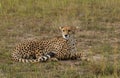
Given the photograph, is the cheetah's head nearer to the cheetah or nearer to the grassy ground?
the cheetah

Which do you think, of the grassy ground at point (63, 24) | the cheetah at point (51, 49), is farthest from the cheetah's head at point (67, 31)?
the grassy ground at point (63, 24)

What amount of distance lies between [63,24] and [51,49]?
269 cm

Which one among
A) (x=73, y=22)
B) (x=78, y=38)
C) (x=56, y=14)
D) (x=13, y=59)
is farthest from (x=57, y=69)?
(x=56, y=14)

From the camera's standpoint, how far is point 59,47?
891cm

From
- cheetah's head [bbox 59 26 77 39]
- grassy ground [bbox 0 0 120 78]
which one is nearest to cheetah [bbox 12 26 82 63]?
cheetah's head [bbox 59 26 77 39]

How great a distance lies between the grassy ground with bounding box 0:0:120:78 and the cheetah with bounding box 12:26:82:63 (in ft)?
0.64

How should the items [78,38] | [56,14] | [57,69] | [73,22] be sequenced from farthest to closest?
[56,14] → [73,22] → [78,38] → [57,69]

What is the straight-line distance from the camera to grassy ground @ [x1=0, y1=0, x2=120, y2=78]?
26.3 feet

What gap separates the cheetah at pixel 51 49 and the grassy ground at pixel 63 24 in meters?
0.19

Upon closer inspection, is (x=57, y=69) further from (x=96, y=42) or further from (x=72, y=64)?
(x=96, y=42)

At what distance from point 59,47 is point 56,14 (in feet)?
12.5

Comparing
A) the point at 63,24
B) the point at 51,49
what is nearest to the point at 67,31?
the point at 51,49

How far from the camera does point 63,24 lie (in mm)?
11562

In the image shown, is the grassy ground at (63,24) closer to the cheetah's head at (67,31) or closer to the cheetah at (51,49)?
the cheetah at (51,49)
